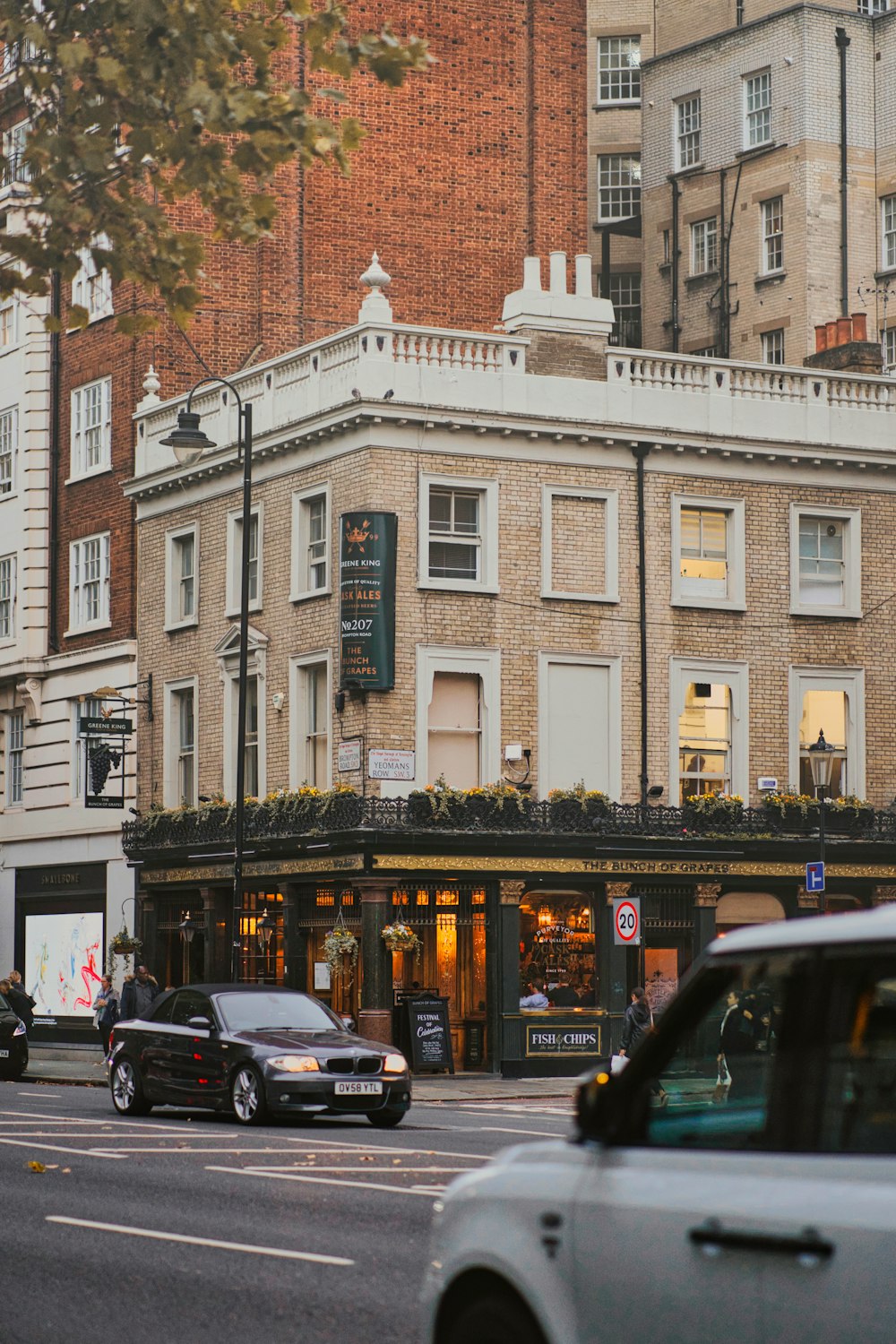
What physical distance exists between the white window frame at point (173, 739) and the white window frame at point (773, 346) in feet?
55.4

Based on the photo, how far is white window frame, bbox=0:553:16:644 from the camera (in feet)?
150

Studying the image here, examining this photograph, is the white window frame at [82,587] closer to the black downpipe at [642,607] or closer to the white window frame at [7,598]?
the white window frame at [7,598]

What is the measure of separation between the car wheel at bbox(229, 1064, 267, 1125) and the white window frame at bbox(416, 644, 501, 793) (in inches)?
527

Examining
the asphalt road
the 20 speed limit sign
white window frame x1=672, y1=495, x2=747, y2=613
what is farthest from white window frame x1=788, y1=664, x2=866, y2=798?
the asphalt road

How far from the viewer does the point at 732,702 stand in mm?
37781

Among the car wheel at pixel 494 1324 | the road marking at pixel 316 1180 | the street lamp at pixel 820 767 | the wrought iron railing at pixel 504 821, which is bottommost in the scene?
the road marking at pixel 316 1180

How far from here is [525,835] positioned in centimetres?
3497

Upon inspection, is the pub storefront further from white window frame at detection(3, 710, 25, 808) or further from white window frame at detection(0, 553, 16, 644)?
white window frame at detection(0, 553, 16, 644)

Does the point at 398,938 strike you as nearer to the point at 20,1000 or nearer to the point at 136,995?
the point at 136,995

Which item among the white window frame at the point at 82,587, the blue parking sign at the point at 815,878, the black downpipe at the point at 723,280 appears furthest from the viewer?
the black downpipe at the point at 723,280

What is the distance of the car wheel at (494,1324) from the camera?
5934 millimetres

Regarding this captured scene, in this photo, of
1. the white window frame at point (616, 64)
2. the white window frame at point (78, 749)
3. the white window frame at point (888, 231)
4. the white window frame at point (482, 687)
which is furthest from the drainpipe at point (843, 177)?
the white window frame at point (78, 749)

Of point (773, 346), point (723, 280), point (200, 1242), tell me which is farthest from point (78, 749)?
point (200, 1242)

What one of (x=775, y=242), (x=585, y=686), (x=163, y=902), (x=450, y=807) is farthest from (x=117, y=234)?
(x=775, y=242)
